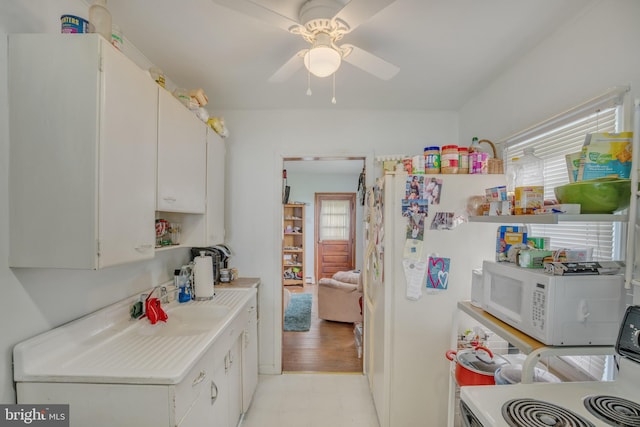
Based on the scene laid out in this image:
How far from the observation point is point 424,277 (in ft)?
5.69

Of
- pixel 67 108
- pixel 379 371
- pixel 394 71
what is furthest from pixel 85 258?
pixel 379 371

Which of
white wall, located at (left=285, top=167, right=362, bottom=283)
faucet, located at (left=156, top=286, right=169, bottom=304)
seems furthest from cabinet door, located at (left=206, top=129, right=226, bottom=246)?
white wall, located at (left=285, top=167, right=362, bottom=283)

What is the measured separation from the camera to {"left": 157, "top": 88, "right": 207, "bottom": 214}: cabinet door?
4.75ft

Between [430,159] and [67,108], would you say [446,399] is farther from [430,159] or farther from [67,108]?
[67,108]

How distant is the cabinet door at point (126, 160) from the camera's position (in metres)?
1.05

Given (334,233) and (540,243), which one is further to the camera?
(334,233)

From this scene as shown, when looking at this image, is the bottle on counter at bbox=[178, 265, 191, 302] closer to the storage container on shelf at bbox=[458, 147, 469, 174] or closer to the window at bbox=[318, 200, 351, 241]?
the storage container on shelf at bbox=[458, 147, 469, 174]

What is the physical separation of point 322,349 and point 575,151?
2.75m

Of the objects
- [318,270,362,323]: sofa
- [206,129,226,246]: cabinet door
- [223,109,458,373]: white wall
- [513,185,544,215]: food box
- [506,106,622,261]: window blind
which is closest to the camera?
[513,185,544,215]: food box

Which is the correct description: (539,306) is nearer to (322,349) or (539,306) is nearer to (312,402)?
(312,402)

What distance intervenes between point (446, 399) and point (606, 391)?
1.01m

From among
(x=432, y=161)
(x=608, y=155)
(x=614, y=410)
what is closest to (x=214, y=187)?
(x=432, y=161)

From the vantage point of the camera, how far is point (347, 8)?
1.04 meters

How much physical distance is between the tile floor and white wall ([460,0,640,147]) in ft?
7.42
